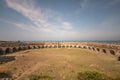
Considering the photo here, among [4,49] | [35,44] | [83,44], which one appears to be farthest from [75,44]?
[4,49]

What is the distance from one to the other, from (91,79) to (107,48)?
27.1 metres

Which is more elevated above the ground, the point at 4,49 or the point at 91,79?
the point at 4,49

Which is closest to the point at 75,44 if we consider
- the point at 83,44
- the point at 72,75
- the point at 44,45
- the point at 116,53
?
the point at 83,44

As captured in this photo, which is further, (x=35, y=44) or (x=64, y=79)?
(x=35, y=44)

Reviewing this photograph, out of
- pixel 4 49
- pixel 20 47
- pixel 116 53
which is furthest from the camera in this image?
pixel 20 47

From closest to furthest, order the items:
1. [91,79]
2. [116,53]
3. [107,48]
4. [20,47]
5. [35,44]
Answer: [91,79]
[116,53]
[107,48]
[20,47]
[35,44]

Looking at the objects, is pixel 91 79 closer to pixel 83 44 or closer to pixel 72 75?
pixel 72 75

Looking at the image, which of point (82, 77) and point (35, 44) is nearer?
point (82, 77)

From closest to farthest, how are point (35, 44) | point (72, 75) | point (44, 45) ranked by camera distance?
point (72, 75) < point (35, 44) < point (44, 45)

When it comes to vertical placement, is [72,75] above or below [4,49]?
below

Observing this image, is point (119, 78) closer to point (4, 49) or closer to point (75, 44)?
point (4, 49)

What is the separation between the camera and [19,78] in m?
11.0

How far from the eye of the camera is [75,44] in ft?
188

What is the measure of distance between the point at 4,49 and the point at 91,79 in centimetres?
3056
